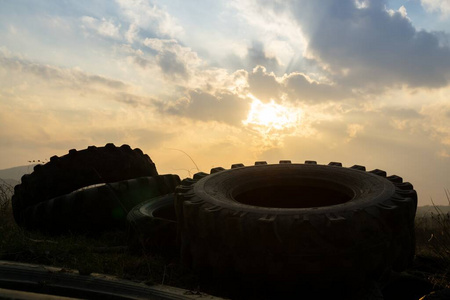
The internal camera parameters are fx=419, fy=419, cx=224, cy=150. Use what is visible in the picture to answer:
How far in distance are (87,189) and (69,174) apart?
1.05 meters

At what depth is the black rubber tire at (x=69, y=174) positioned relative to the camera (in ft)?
21.4

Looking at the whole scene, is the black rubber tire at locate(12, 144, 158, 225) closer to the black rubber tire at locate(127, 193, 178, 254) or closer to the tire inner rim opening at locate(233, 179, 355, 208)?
the black rubber tire at locate(127, 193, 178, 254)

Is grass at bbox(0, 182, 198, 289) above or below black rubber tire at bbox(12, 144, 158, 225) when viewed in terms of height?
below

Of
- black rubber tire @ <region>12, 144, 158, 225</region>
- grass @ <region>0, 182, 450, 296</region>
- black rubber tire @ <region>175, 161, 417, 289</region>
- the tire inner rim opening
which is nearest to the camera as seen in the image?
black rubber tire @ <region>175, 161, 417, 289</region>

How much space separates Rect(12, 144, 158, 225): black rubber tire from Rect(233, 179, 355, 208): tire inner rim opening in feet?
9.16

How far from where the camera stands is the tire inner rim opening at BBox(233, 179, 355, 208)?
465 cm

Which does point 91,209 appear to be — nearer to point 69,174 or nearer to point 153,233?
point 69,174

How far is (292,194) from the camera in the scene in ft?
15.8

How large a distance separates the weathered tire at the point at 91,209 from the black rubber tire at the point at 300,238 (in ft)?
6.46

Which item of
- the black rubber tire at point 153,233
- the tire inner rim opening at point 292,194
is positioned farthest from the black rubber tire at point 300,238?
the tire inner rim opening at point 292,194

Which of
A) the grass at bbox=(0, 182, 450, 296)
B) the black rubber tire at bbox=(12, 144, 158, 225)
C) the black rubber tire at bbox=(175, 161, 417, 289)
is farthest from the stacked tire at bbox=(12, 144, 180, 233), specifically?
the black rubber tire at bbox=(175, 161, 417, 289)

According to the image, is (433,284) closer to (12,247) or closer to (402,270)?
(402,270)

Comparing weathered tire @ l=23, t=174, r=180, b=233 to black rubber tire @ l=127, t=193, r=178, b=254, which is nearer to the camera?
black rubber tire @ l=127, t=193, r=178, b=254

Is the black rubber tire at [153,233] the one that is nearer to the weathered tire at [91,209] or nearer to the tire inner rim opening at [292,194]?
the tire inner rim opening at [292,194]
